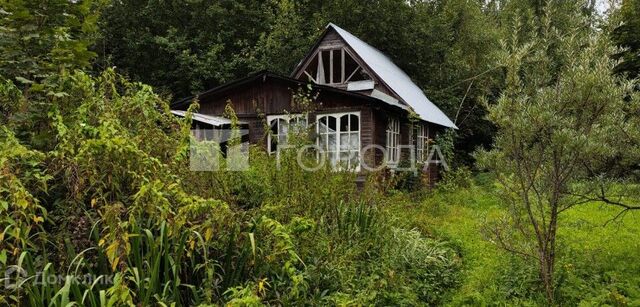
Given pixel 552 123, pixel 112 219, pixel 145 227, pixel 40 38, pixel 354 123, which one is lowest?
pixel 145 227

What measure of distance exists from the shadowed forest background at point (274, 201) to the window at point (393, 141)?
6.02 metres

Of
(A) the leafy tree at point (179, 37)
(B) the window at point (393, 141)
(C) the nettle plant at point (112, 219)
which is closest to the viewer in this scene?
(C) the nettle plant at point (112, 219)

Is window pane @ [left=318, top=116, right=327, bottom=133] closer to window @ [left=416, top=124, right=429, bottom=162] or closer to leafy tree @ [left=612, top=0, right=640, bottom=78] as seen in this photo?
window @ [left=416, top=124, right=429, bottom=162]

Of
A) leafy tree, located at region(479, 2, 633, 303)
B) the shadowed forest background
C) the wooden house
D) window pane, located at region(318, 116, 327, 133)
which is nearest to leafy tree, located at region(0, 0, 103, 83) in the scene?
the shadowed forest background

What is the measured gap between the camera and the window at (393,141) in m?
13.2

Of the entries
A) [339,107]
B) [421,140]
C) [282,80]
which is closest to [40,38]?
[339,107]

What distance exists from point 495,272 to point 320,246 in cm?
198

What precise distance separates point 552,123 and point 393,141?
9442 millimetres

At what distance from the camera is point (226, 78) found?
21.3 metres

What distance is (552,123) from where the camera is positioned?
421cm

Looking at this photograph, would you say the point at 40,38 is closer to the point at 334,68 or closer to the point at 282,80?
the point at 282,80

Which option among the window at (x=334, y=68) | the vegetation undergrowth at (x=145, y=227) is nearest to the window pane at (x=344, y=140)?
the window at (x=334, y=68)

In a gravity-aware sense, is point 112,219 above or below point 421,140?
below

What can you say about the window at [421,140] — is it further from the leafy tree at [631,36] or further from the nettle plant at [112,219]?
the nettle plant at [112,219]
